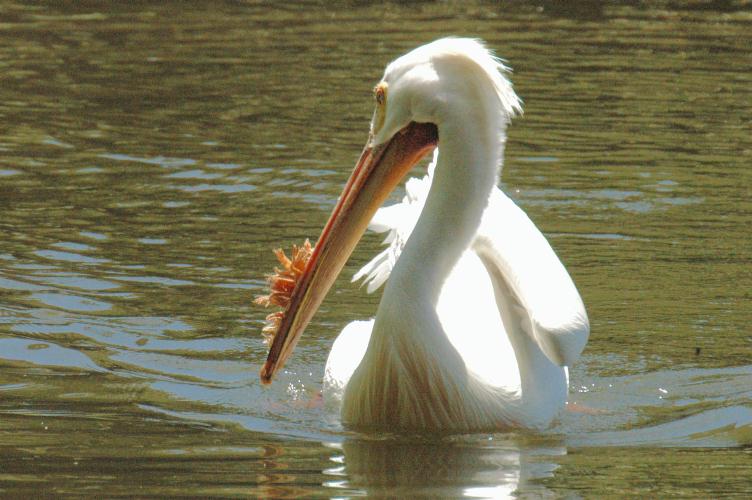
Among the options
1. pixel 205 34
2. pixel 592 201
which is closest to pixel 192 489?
pixel 592 201

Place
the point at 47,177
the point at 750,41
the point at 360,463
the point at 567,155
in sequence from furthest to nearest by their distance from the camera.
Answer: the point at 750,41 < the point at 567,155 < the point at 47,177 < the point at 360,463

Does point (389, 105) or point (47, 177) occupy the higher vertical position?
point (389, 105)

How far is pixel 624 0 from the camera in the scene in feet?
49.8

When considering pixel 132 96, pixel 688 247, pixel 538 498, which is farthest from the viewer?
pixel 132 96

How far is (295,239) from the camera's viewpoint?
7379 mm

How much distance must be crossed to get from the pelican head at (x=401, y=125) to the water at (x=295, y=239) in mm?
509

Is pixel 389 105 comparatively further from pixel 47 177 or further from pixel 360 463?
pixel 47 177

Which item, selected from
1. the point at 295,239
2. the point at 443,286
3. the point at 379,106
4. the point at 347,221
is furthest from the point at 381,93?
the point at 295,239

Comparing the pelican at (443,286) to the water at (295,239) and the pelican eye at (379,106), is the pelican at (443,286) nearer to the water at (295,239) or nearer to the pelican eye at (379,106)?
the pelican eye at (379,106)

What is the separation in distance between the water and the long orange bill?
1.20ft

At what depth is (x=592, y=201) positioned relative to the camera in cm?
814

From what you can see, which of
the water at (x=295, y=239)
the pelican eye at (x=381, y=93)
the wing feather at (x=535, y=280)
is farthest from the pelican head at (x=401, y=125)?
the water at (x=295, y=239)

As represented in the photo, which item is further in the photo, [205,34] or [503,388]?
[205,34]

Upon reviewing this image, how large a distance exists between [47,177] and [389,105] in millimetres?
4269
